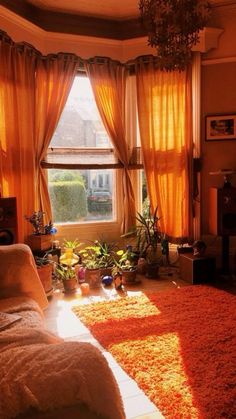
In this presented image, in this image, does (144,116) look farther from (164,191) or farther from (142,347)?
(142,347)

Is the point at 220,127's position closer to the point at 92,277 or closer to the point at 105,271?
the point at 105,271

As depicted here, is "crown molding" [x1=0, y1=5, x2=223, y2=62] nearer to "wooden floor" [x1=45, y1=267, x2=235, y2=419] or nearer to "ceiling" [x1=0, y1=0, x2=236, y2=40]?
"ceiling" [x1=0, y1=0, x2=236, y2=40]

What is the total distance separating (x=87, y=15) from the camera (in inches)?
151

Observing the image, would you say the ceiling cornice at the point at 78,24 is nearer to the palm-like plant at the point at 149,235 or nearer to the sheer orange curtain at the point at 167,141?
the sheer orange curtain at the point at 167,141

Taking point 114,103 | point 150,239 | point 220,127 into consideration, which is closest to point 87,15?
point 114,103

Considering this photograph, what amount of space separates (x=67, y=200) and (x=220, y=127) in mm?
1948

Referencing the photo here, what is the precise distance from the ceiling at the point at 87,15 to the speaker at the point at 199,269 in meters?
2.49

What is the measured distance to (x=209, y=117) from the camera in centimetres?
390

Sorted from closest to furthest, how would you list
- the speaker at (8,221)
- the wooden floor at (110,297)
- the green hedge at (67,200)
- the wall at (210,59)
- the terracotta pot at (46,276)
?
the wooden floor at (110,297) → the speaker at (8,221) → the terracotta pot at (46,276) → the wall at (210,59) → the green hedge at (67,200)

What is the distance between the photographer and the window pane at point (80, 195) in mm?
3970

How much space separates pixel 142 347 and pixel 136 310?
24.2 inches

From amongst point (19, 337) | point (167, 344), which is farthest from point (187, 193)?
point (19, 337)

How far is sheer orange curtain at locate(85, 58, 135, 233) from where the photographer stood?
12.8 feet

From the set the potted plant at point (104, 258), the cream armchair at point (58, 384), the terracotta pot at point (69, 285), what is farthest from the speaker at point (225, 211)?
the cream armchair at point (58, 384)
